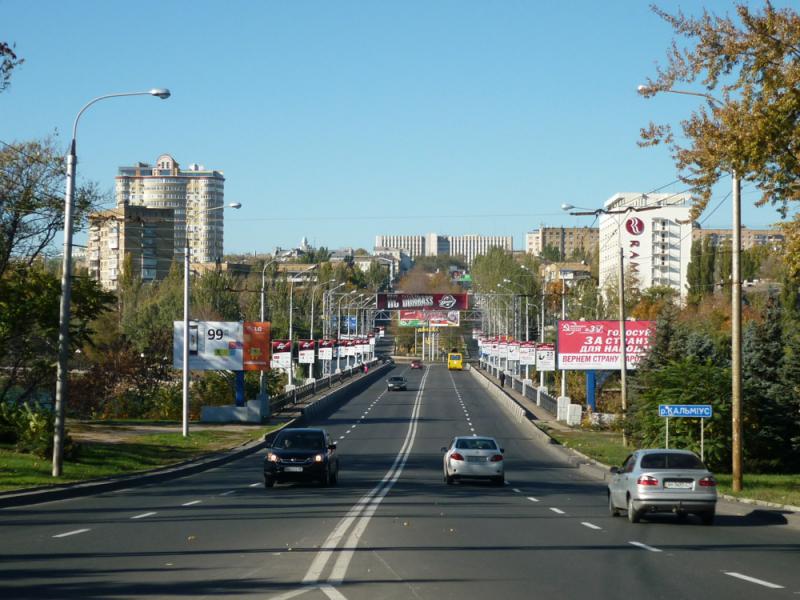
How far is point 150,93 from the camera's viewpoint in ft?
89.0

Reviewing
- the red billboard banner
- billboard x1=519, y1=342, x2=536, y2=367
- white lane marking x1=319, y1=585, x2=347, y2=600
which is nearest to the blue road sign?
white lane marking x1=319, y1=585, x2=347, y2=600

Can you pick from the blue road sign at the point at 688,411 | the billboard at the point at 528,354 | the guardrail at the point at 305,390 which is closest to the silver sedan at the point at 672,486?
the blue road sign at the point at 688,411

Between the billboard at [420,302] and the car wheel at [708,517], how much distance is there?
105342mm

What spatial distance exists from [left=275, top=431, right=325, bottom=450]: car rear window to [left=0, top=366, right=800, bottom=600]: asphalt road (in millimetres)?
1165

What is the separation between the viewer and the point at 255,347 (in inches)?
2283

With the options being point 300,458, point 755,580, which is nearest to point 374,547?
point 755,580

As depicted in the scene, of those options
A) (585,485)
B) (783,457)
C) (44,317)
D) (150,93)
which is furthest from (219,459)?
(783,457)

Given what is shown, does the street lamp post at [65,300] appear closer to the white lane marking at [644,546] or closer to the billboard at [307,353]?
the white lane marking at [644,546]

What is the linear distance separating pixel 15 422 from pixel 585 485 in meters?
18.2

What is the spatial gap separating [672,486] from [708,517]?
45.8 inches

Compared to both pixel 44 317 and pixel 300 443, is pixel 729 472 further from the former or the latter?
pixel 44 317

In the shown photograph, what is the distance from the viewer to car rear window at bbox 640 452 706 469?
20922 mm

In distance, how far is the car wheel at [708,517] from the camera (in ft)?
68.7

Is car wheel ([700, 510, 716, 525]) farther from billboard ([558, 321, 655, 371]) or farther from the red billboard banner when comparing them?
the red billboard banner
